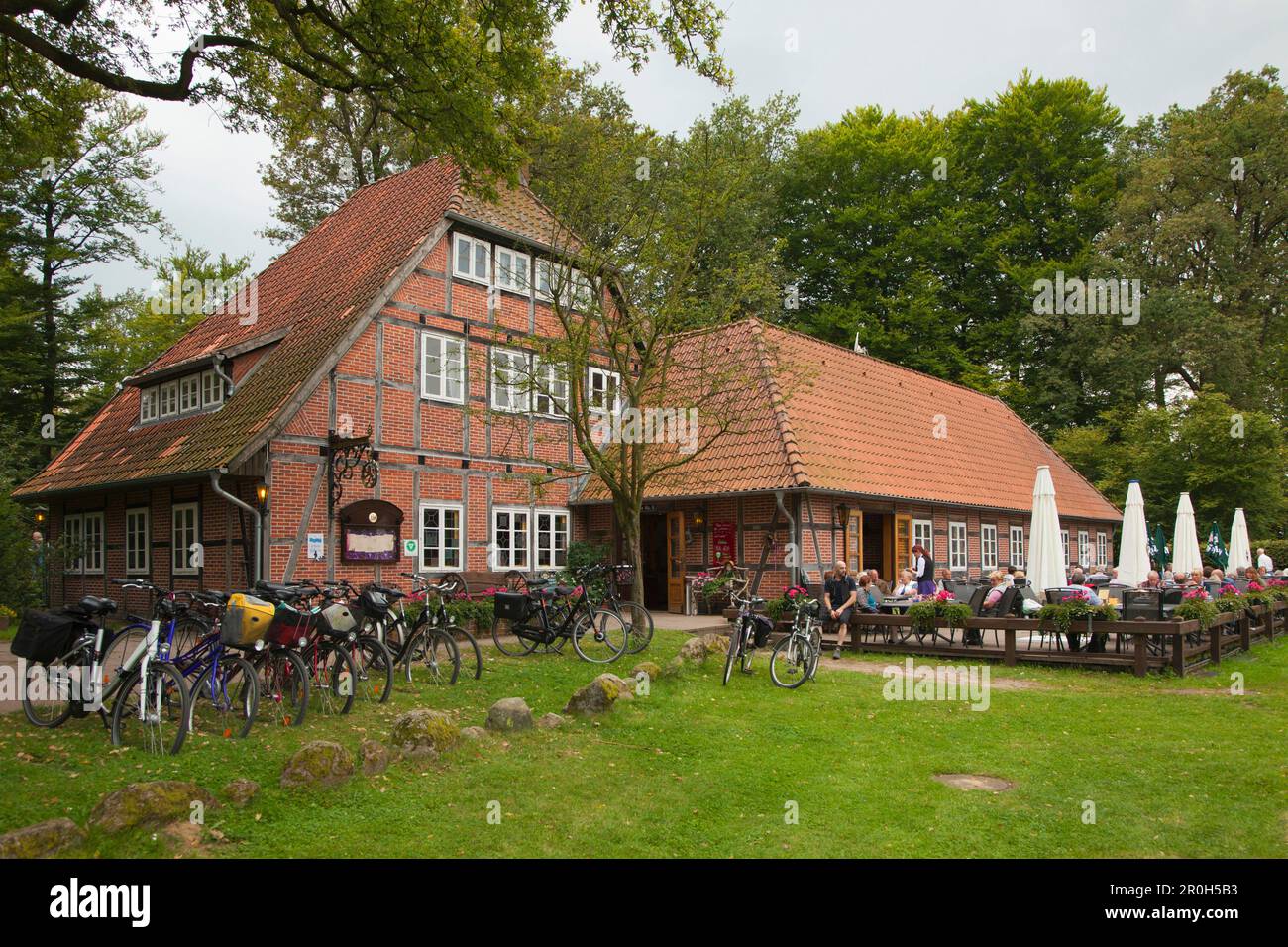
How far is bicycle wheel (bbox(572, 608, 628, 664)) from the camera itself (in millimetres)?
11742

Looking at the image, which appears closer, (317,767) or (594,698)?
(317,767)

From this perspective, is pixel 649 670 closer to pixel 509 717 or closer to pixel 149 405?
pixel 509 717

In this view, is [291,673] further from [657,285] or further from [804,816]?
[657,285]

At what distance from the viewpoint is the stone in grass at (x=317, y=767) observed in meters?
5.84

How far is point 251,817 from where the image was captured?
211 inches

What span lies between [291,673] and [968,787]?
559 cm

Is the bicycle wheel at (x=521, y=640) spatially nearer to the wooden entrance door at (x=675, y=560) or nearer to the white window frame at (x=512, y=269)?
the wooden entrance door at (x=675, y=560)

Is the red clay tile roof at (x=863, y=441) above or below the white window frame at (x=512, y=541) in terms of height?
above

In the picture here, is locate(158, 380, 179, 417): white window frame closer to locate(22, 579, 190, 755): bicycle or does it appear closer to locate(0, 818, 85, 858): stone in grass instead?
locate(22, 579, 190, 755): bicycle

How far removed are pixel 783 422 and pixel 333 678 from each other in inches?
452

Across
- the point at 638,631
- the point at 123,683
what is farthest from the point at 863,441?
the point at 123,683

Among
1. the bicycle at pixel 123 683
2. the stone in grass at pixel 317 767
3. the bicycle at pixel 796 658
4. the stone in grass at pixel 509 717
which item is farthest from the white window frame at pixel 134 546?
the stone in grass at pixel 317 767

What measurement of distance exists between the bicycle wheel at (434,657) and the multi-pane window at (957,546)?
48.8 feet

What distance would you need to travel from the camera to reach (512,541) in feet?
58.7
